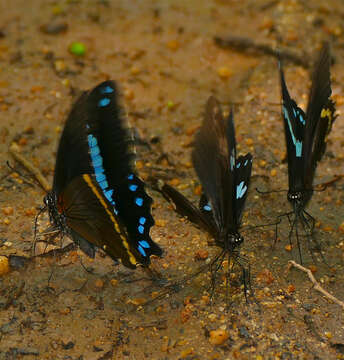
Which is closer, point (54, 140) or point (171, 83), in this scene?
point (54, 140)

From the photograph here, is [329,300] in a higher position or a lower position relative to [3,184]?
lower

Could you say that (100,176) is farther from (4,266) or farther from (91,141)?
(4,266)

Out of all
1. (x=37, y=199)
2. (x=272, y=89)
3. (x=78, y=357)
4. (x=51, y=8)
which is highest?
(x=51, y=8)

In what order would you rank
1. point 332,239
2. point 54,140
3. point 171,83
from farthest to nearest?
point 171,83 < point 54,140 < point 332,239

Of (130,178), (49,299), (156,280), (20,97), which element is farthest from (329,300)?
(20,97)

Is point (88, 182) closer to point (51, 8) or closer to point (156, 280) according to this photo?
point (156, 280)

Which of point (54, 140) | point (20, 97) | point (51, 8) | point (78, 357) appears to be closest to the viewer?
point (78, 357)

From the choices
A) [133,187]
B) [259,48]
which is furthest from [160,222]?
[259,48]

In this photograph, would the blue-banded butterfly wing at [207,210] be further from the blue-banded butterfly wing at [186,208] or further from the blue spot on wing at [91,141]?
the blue spot on wing at [91,141]

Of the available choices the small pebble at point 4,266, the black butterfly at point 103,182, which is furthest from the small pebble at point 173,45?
the small pebble at point 4,266
